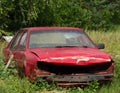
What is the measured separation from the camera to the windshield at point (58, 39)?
10.9m

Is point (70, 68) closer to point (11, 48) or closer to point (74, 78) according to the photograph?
point (74, 78)

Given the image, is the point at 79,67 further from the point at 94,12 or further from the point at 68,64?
the point at 94,12

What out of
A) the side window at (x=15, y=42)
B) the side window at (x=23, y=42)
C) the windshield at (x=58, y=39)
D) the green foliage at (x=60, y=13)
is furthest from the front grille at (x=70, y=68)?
the green foliage at (x=60, y=13)

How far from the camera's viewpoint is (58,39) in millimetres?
11070

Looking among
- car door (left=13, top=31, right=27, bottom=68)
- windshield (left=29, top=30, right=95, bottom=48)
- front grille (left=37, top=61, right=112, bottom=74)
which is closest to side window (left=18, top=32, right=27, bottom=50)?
car door (left=13, top=31, right=27, bottom=68)

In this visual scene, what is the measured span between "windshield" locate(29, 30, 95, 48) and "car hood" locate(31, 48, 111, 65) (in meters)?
0.66

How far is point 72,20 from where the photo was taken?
4416 centimetres

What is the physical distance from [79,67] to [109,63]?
0.61 m

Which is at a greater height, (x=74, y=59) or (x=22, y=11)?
(x=74, y=59)

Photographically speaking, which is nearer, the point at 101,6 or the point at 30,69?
the point at 30,69

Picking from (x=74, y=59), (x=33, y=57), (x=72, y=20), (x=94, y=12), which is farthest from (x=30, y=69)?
(x=94, y=12)

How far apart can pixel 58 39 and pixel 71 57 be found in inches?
59.8

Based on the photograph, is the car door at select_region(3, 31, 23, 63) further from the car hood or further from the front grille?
the front grille

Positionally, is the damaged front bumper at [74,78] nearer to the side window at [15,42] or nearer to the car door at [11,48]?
the car door at [11,48]
